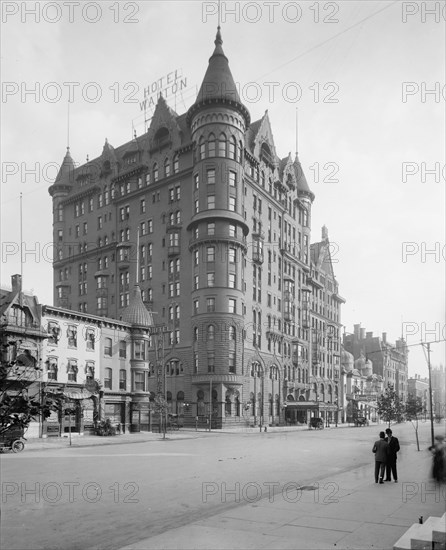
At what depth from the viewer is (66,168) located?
10281 cm

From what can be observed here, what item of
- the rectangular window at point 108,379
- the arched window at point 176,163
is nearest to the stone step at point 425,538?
the rectangular window at point 108,379

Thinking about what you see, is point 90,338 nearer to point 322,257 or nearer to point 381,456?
point 381,456

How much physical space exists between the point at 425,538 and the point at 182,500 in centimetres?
1090

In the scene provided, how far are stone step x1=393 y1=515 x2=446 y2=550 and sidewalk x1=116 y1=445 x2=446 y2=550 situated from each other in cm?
433

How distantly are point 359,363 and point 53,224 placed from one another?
86.5m

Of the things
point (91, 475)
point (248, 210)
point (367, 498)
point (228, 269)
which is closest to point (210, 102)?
point (248, 210)

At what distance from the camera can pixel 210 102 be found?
7506cm

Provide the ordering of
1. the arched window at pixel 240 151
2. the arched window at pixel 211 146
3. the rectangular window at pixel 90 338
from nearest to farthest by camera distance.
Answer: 1. the rectangular window at pixel 90 338
2. the arched window at pixel 211 146
3. the arched window at pixel 240 151

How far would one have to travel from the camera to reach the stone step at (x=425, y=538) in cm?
607

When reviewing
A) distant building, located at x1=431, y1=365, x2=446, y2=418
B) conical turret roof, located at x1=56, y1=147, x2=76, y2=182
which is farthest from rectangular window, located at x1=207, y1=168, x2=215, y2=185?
distant building, located at x1=431, y1=365, x2=446, y2=418

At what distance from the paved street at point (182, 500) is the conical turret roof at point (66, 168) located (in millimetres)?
79988

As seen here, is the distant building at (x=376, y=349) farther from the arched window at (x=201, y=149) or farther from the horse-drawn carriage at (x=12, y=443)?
the horse-drawn carriage at (x=12, y=443)

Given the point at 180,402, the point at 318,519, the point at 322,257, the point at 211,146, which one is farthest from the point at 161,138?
the point at 318,519

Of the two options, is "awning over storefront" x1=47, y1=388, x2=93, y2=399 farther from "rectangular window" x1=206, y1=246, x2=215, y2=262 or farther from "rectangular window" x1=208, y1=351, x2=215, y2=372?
"rectangular window" x1=206, y1=246, x2=215, y2=262
